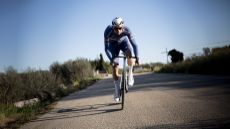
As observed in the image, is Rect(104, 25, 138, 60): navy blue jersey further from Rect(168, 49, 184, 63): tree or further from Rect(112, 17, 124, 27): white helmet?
Rect(168, 49, 184, 63): tree

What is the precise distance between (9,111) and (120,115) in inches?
186

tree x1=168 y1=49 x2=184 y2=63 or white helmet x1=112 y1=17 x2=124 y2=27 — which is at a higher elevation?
tree x1=168 y1=49 x2=184 y2=63

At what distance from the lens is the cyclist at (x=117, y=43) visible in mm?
8414

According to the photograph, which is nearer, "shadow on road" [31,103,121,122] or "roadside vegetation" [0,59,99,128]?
"shadow on road" [31,103,121,122]

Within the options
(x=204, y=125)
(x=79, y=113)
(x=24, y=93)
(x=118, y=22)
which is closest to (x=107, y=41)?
(x=118, y=22)

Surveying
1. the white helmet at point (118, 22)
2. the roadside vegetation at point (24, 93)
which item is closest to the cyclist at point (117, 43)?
the white helmet at point (118, 22)

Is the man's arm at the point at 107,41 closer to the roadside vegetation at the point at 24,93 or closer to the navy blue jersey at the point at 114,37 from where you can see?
the navy blue jersey at the point at 114,37

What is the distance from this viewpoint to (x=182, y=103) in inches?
316

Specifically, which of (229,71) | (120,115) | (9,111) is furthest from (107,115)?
(229,71)

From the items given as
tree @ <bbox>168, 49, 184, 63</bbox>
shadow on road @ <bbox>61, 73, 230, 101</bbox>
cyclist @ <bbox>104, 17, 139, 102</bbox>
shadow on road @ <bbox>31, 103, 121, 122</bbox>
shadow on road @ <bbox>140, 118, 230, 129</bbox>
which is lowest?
shadow on road @ <bbox>31, 103, 121, 122</bbox>

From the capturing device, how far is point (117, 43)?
9.08 m

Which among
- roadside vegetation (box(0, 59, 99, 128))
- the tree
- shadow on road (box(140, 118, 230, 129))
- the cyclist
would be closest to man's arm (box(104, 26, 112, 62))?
the cyclist

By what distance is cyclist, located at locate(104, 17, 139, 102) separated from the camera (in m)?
8.41

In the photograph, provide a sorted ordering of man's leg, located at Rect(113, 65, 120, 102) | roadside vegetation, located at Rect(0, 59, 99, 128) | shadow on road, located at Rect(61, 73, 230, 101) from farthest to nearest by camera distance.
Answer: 1. shadow on road, located at Rect(61, 73, 230, 101)
2. roadside vegetation, located at Rect(0, 59, 99, 128)
3. man's leg, located at Rect(113, 65, 120, 102)
